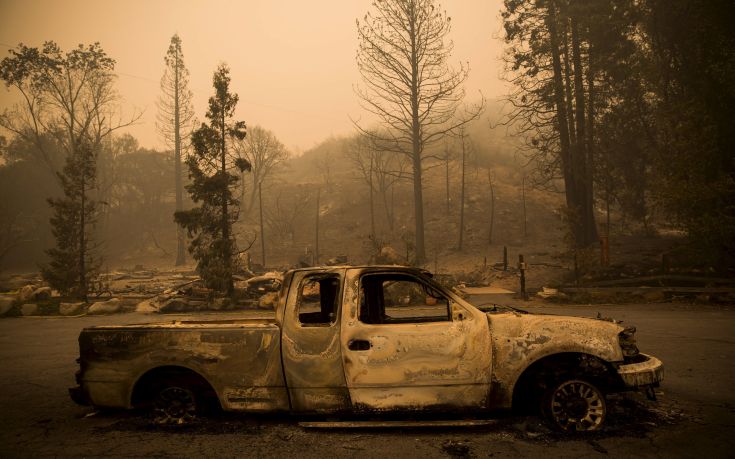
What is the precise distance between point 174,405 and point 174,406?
10 mm

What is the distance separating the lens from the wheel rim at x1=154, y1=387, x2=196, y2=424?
4.55 m

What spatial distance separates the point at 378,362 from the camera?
4.12 meters

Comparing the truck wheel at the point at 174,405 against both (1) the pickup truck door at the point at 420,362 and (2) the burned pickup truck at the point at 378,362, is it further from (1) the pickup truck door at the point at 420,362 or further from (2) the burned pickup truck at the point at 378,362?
(1) the pickup truck door at the point at 420,362

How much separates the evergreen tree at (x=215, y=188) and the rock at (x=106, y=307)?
3.24 m

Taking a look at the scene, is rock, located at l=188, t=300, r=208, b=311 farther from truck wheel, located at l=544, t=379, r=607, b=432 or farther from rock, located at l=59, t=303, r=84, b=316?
truck wheel, located at l=544, t=379, r=607, b=432

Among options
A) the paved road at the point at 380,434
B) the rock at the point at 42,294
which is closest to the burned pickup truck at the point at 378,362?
the paved road at the point at 380,434

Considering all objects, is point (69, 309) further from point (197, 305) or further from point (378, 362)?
point (378, 362)

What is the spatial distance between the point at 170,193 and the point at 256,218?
1193 centimetres

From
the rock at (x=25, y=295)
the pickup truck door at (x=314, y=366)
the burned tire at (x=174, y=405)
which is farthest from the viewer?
the rock at (x=25, y=295)

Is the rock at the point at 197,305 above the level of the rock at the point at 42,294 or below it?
below

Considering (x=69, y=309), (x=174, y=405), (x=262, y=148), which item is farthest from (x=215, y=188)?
(x=262, y=148)

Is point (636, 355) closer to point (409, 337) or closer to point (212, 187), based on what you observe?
point (409, 337)

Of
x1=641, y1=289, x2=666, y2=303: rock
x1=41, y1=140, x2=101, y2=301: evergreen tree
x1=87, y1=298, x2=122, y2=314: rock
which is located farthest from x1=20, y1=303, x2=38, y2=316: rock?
x1=641, y1=289, x2=666, y2=303: rock

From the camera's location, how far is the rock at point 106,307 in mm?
15141
